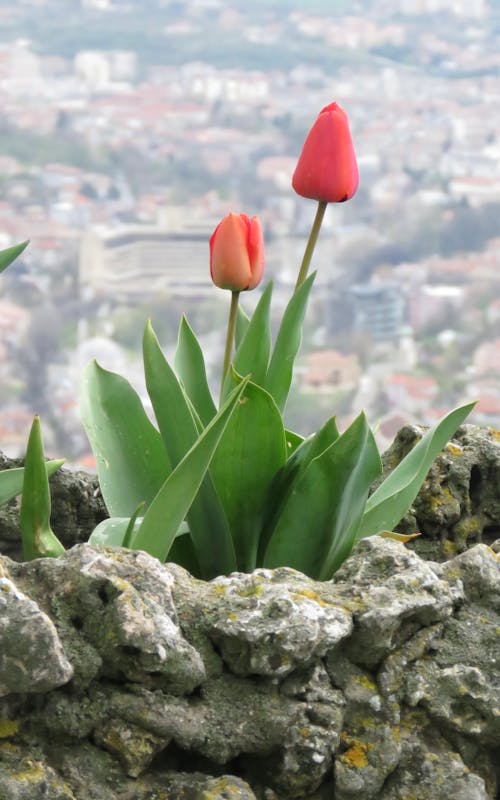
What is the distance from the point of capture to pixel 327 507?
5.99 ft

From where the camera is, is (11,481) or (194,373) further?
(194,373)

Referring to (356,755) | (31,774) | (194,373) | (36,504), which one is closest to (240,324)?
(194,373)

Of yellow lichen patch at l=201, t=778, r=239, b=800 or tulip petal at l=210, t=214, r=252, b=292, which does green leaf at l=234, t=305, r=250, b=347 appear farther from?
yellow lichen patch at l=201, t=778, r=239, b=800

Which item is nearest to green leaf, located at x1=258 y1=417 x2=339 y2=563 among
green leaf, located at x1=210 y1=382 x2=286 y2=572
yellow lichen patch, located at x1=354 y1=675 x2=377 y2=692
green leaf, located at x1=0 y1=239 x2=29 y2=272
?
green leaf, located at x1=210 y1=382 x2=286 y2=572

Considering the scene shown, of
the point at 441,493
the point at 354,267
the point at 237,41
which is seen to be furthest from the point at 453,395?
the point at 237,41

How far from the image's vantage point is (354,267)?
70.0ft

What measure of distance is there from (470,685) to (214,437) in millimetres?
→ 489

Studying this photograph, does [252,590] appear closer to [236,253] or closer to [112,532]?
[112,532]

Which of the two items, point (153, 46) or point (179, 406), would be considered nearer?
point (179, 406)

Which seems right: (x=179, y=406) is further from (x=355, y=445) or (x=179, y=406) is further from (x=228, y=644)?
(x=228, y=644)

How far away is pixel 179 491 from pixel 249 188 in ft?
70.3

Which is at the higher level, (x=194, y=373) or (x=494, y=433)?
(x=194, y=373)

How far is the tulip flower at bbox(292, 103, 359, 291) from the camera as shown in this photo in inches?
73.1

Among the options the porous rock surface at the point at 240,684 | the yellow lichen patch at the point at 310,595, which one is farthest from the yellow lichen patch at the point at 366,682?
the yellow lichen patch at the point at 310,595
